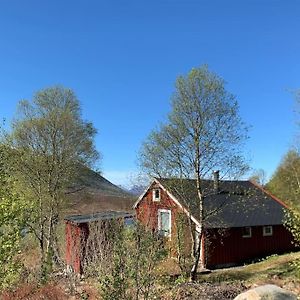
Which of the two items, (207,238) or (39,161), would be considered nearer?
(207,238)

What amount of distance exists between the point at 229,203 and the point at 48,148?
1290cm

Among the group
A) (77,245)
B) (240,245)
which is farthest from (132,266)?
(240,245)

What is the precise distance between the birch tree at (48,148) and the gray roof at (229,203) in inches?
363

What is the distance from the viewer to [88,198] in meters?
32.8

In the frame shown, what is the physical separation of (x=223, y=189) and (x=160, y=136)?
31.5 feet

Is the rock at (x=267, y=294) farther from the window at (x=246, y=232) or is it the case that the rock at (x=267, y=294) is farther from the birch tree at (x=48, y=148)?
the birch tree at (x=48, y=148)

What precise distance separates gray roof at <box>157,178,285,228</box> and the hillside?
7.32m

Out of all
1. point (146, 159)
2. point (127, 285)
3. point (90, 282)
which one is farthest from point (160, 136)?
point (127, 285)

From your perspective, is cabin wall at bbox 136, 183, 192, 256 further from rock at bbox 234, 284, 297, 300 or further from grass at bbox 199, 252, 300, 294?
rock at bbox 234, 284, 297, 300

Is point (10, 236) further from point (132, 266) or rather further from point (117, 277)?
point (132, 266)

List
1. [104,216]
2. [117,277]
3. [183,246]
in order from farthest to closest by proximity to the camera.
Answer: [183,246] < [104,216] < [117,277]

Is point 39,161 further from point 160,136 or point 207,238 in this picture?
point 207,238

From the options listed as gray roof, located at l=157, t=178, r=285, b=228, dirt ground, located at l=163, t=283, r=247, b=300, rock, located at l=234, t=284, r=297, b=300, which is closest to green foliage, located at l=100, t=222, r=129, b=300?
rock, located at l=234, t=284, r=297, b=300

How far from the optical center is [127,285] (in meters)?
8.12
